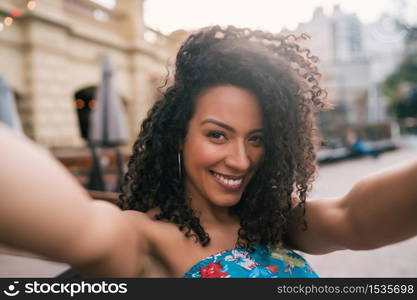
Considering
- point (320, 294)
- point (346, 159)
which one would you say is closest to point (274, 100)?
point (320, 294)

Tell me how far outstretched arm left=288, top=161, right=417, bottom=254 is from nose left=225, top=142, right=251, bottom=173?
316 millimetres

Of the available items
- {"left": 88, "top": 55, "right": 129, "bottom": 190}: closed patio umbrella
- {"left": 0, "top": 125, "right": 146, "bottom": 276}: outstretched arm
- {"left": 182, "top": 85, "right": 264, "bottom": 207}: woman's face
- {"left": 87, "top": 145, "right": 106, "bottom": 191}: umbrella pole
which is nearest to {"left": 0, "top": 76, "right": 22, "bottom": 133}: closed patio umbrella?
{"left": 87, "top": 145, "right": 106, "bottom": 191}: umbrella pole

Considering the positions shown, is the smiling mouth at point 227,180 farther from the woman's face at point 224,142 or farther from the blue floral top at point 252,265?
the blue floral top at point 252,265

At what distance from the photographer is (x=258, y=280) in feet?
3.80

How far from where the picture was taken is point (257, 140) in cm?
133

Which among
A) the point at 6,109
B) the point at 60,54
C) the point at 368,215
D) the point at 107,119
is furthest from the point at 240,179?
the point at 60,54

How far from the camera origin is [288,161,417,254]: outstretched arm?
41.5 inches

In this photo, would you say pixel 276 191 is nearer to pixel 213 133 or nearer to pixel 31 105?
pixel 213 133

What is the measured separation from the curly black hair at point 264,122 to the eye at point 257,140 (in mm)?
21

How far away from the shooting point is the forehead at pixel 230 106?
1255 millimetres

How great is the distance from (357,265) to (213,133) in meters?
3.37

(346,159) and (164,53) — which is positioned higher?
(164,53)

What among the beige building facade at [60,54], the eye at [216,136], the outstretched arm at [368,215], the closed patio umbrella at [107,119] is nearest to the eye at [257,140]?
the eye at [216,136]

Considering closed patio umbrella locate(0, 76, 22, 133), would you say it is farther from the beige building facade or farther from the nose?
the nose
